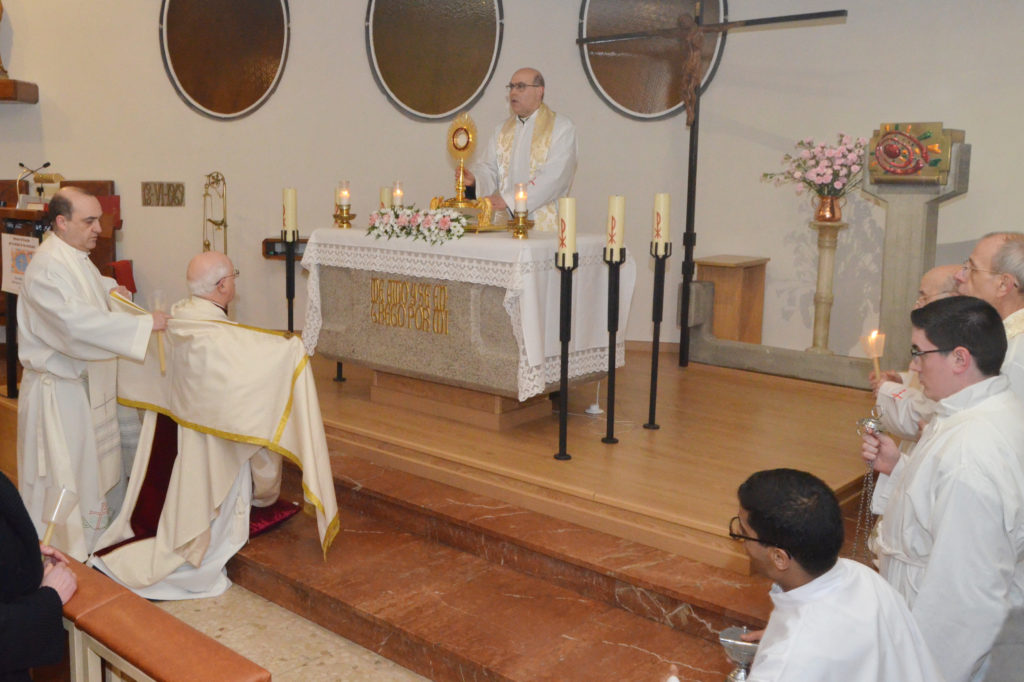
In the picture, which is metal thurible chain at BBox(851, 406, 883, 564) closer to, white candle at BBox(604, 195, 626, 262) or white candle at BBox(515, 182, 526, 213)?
white candle at BBox(604, 195, 626, 262)

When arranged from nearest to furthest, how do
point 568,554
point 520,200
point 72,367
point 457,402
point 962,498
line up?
point 962,498 → point 568,554 → point 72,367 → point 520,200 → point 457,402

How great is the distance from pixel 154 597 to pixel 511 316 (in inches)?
92.7

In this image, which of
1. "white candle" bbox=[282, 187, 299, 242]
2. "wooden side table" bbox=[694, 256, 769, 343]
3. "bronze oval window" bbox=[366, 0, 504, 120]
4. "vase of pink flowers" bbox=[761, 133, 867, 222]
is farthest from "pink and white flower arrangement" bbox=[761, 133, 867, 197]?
"white candle" bbox=[282, 187, 299, 242]

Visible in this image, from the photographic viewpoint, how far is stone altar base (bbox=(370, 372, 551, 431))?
19.2 feet

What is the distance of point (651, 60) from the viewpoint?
8.34 metres

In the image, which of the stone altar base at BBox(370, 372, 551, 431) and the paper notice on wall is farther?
the paper notice on wall

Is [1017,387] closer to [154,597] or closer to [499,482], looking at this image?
[499,482]

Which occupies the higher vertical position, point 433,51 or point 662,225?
point 433,51

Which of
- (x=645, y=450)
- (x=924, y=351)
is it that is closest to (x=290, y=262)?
(x=645, y=450)

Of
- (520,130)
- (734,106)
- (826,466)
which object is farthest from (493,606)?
(734,106)

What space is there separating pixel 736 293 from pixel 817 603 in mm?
5968

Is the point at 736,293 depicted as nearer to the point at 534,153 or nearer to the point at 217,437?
the point at 534,153

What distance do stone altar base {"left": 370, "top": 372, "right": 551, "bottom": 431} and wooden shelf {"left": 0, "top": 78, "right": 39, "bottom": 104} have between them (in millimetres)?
4855

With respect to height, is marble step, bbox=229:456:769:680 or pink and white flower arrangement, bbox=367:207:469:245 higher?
pink and white flower arrangement, bbox=367:207:469:245
